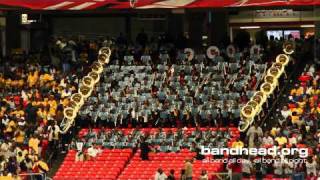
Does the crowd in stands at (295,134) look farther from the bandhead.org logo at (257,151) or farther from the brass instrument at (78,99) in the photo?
the brass instrument at (78,99)

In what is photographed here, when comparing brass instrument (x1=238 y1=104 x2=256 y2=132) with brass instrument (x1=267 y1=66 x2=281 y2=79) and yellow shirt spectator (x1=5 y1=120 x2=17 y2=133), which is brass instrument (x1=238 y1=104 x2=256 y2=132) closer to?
brass instrument (x1=267 y1=66 x2=281 y2=79)

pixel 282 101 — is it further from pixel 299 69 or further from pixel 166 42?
pixel 166 42

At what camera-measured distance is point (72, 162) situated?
1556 inches

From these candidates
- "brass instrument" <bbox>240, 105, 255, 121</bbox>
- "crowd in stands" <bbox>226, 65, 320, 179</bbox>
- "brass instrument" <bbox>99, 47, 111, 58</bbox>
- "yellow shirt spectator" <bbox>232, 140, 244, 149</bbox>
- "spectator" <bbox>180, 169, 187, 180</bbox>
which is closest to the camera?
"spectator" <bbox>180, 169, 187, 180</bbox>

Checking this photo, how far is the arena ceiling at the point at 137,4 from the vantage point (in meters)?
43.5

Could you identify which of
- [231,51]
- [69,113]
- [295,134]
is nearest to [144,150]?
[69,113]

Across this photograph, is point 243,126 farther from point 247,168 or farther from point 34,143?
point 34,143

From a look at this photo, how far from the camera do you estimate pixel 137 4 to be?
45844mm

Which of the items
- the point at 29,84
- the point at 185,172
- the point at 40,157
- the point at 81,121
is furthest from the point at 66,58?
the point at 185,172

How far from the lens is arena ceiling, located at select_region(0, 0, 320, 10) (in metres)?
43.5

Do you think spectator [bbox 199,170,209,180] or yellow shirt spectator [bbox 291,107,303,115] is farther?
yellow shirt spectator [bbox 291,107,303,115]

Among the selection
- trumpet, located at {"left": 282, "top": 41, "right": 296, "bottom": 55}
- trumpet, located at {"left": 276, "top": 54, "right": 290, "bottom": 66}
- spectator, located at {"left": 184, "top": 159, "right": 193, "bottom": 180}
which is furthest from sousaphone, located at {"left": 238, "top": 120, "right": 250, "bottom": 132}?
trumpet, located at {"left": 282, "top": 41, "right": 296, "bottom": 55}

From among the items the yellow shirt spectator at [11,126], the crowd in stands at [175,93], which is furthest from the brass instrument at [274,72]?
the yellow shirt spectator at [11,126]

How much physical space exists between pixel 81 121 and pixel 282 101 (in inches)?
325
